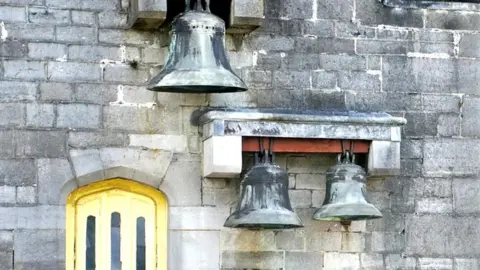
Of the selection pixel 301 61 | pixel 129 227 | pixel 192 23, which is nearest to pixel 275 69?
pixel 301 61

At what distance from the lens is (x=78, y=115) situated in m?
9.86

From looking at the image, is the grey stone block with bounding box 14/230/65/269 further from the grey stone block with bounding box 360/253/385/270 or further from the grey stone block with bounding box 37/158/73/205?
the grey stone block with bounding box 360/253/385/270

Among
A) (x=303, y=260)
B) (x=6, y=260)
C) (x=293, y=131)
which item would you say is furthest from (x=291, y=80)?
(x=6, y=260)

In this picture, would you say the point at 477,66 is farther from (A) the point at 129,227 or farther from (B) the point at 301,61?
(A) the point at 129,227

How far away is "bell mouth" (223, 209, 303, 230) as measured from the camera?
31.5 feet

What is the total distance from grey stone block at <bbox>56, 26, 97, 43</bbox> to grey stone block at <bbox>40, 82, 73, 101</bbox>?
1.01 feet

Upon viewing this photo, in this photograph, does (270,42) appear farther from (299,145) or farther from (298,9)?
(299,145)

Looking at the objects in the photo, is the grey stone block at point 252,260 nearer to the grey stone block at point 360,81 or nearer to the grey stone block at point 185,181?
the grey stone block at point 185,181

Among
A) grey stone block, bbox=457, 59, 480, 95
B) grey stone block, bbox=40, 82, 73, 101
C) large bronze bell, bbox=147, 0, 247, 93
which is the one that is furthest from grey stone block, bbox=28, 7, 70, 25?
grey stone block, bbox=457, 59, 480, 95

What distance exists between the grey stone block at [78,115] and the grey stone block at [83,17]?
0.55 meters

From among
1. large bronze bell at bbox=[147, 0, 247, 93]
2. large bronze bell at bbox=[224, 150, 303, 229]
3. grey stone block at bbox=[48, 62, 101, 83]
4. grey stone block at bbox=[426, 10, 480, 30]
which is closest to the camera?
large bronze bell at bbox=[147, 0, 247, 93]

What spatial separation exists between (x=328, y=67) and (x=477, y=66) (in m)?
1.12

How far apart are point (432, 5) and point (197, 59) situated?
1.92 meters

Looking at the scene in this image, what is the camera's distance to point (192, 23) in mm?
9695
